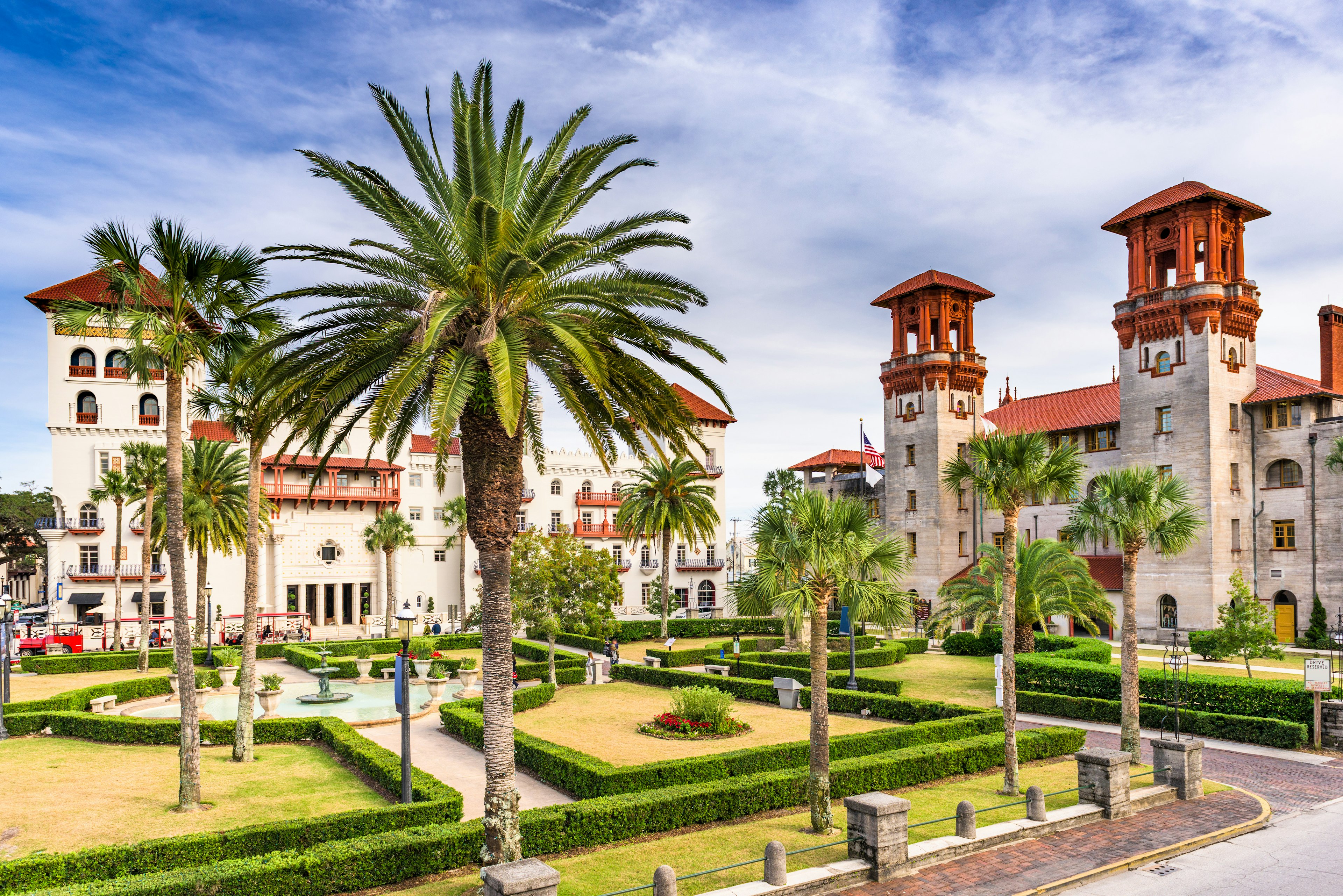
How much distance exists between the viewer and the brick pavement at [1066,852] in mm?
13562

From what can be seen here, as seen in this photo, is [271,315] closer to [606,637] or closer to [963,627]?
[606,637]

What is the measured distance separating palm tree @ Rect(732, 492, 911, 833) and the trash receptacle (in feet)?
36.6

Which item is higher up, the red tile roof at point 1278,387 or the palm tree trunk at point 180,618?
the red tile roof at point 1278,387

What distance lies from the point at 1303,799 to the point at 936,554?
4255cm

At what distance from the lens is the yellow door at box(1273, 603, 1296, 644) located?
150 ft

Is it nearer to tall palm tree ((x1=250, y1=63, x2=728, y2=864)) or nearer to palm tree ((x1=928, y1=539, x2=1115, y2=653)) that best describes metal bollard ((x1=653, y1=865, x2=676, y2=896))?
tall palm tree ((x1=250, y1=63, x2=728, y2=864))

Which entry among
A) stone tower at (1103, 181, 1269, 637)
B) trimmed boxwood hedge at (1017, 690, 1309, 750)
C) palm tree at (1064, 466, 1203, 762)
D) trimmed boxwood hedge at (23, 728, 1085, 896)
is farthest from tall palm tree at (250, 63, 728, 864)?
stone tower at (1103, 181, 1269, 637)

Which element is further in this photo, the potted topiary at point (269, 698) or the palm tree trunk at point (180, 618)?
the potted topiary at point (269, 698)

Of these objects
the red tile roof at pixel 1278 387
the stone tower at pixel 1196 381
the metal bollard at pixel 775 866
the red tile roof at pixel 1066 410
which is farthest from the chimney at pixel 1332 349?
the metal bollard at pixel 775 866

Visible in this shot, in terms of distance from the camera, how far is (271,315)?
2070cm

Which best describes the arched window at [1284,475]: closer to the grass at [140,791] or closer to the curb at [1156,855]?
the curb at [1156,855]

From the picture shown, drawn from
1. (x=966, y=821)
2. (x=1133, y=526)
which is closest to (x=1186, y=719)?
(x=1133, y=526)

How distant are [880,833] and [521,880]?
20.1 ft

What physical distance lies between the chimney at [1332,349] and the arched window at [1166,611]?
15.1 metres
